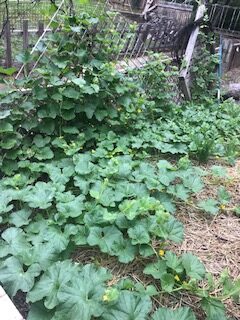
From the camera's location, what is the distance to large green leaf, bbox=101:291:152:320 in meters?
1.40

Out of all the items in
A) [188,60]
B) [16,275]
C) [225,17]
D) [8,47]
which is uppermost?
[225,17]

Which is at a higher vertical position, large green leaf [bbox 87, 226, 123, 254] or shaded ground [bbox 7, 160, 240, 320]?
large green leaf [bbox 87, 226, 123, 254]

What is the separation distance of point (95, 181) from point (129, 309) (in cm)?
94

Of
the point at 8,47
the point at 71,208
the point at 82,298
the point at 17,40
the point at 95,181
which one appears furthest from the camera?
the point at 17,40

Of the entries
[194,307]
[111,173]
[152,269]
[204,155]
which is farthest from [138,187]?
[204,155]

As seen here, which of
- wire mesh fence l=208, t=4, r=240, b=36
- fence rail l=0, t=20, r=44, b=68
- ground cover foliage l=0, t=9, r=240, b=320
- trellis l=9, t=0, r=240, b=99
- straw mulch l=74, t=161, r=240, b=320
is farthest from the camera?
wire mesh fence l=208, t=4, r=240, b=36

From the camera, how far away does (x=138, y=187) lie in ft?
7.06

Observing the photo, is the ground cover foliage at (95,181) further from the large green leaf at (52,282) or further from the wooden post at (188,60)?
the wooden post at (188,60)

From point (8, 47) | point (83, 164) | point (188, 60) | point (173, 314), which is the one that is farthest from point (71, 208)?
point (8, 47)

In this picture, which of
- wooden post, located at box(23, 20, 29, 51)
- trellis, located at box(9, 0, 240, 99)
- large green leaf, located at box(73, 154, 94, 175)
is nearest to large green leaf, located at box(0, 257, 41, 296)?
large green leaf, located at box(73, 154, 94, 175)

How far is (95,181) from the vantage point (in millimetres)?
2209

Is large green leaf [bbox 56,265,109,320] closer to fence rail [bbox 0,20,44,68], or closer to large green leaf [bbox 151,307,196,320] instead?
large green leaf [bbox 151,307,196,320]

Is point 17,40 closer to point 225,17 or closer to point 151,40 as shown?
point 151,40

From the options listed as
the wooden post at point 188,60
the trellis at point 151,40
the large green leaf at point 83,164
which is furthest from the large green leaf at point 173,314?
the wooden post at point 188,60
